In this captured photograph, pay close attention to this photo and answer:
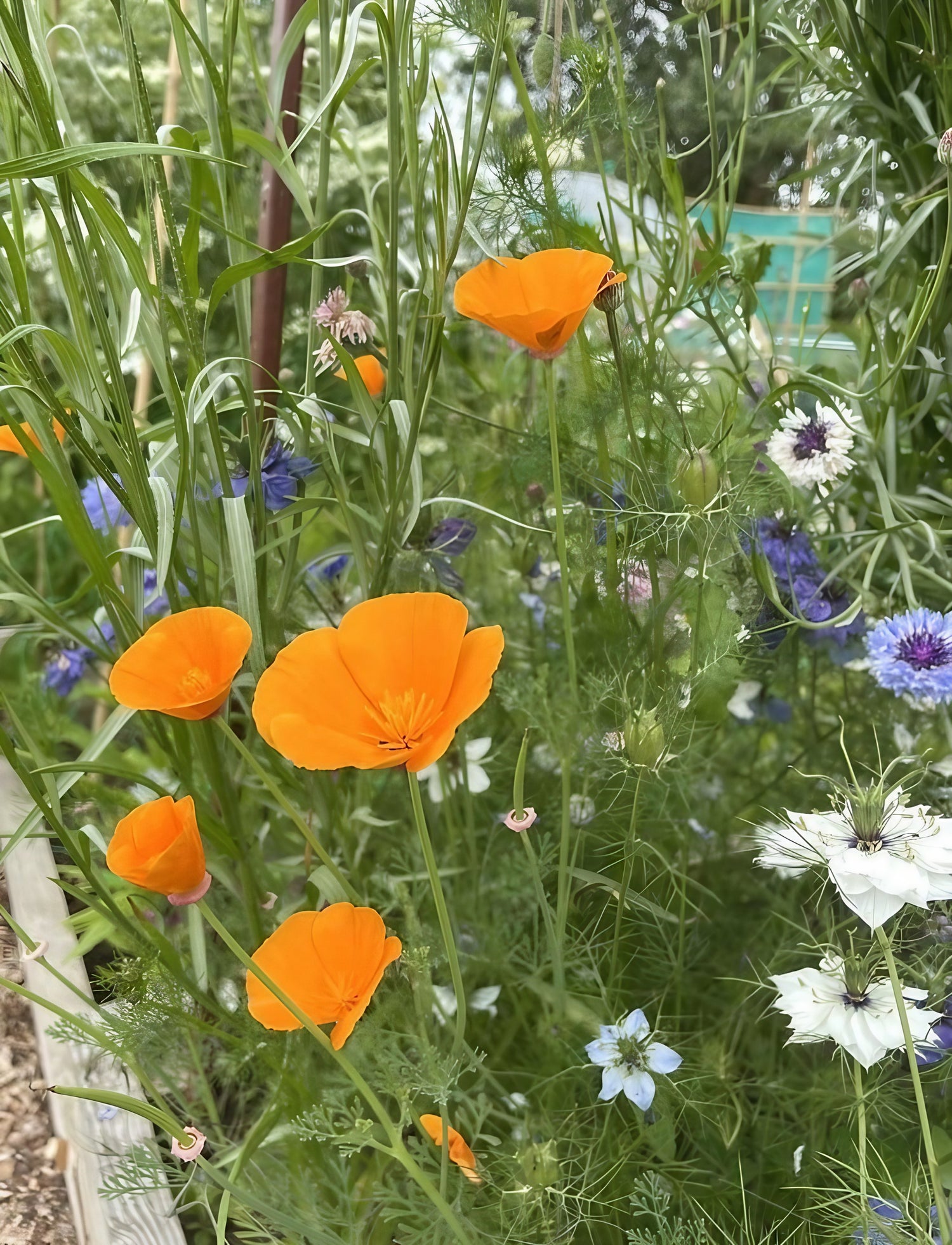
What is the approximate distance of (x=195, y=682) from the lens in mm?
438

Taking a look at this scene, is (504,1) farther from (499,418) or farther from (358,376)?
(499,418)

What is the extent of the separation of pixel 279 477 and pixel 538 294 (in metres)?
0.20

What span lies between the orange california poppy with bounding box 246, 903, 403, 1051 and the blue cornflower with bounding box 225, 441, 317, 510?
0.27m

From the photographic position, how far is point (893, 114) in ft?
2.12

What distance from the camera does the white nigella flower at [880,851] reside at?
393 mm

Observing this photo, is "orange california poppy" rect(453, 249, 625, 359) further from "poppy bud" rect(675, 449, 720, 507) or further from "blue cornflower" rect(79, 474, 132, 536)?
"blue cornflower" rect(79, 474, 132, 536)

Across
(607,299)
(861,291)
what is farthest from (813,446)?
(607,299)

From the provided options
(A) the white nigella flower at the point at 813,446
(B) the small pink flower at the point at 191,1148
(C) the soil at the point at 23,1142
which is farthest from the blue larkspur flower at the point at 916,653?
(C) the soil at the point at 23,1142

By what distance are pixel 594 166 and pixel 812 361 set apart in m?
0.34

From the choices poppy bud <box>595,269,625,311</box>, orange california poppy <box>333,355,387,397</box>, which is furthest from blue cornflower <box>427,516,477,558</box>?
poppy bud <box>595,269,625,311</box>

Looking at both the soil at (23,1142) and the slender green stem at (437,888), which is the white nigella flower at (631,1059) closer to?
the slender green stem at (437,888)

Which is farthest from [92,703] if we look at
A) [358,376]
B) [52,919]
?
[358,376]

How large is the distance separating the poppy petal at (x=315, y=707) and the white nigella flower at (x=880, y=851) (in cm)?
20

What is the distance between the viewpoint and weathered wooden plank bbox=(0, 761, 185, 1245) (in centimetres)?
58
